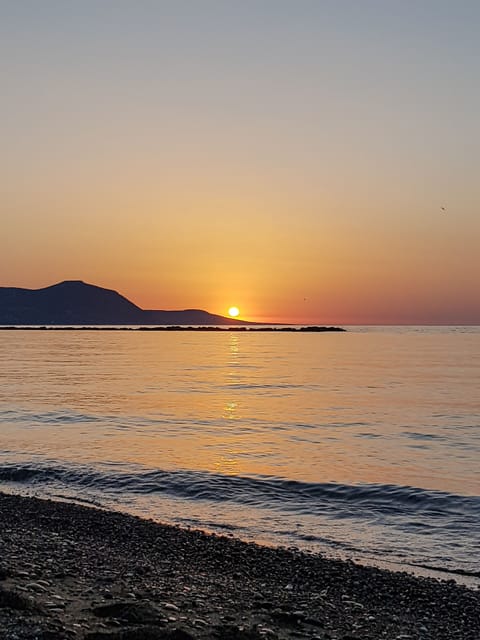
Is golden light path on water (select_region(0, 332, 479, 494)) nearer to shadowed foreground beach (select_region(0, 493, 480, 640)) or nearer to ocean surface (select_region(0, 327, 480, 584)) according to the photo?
ocean surface (select_region(0, 327, 480, 584))

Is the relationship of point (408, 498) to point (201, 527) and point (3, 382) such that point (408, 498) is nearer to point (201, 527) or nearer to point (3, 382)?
point (201, 527)

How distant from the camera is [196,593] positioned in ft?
34.0

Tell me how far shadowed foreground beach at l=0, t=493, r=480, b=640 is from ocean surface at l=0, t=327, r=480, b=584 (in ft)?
5.91

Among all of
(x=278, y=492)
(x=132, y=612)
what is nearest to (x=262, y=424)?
(x=278, y=492)

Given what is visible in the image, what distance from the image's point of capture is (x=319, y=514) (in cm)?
1731

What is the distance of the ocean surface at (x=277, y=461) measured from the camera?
15.8 meters

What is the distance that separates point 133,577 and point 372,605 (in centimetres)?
383

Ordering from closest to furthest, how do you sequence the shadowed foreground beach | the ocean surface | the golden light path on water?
the shadowed foreground beach < the ocean surface < the golden light path on water

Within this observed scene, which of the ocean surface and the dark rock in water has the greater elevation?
the dark rock in water

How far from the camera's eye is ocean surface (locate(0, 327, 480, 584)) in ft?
51.7

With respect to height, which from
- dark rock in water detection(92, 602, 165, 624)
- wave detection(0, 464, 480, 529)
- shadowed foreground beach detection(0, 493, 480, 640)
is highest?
dark rock in water detection(92, 602, 165, 624)

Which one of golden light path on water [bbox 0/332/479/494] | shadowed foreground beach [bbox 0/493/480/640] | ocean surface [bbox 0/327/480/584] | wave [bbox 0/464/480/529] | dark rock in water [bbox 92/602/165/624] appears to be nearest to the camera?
shadowed foreground beach [bbox 0/493/480/640]

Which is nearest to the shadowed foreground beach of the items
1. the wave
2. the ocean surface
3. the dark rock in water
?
the dark rock in water

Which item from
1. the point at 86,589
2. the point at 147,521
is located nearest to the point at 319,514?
the point at 147,521
